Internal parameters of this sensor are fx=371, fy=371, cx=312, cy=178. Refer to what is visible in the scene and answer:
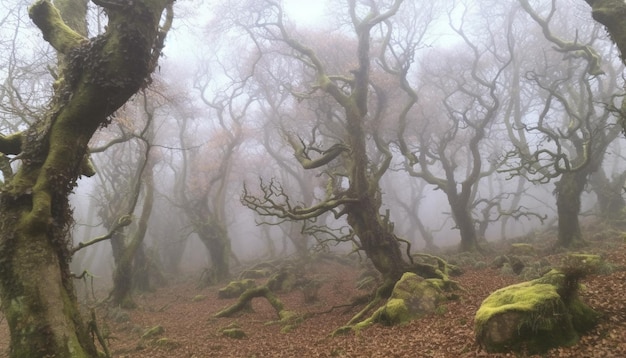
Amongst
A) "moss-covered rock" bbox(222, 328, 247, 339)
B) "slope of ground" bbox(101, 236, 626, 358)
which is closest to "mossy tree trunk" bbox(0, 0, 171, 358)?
"slope of ground" bbox(101, 236, 626, 358)

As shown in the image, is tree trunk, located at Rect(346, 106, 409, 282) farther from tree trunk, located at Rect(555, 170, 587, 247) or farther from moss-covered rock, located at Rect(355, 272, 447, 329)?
tree trunk, located at Rect(555, 170, 587, 247)

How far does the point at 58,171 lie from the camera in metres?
5.44

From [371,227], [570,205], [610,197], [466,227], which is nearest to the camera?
[371,227]

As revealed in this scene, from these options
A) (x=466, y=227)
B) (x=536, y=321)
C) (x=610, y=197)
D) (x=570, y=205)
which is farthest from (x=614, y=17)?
(x=610, y=197)

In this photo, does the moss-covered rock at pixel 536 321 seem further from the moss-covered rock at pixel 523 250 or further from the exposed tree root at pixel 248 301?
the moss-covered rock at pixel 523 250

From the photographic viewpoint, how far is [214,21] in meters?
20.2

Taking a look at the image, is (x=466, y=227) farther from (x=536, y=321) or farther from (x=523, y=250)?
(x=536, y=321)

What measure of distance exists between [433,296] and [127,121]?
12536 millimetres

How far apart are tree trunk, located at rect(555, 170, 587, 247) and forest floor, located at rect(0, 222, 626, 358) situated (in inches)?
28.4

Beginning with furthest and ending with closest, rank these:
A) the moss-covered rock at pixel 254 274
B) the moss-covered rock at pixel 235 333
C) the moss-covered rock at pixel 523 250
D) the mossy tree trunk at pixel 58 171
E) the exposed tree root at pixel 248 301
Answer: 1. the moss-covered rock at pixel 254 274
2. the moss-covered rock at pixel 523 250
3. the exposed tree root at pixel 248 301
4. the moss-covered rock at pixel 235 333
5. the mossy tree trunk at pixel 58 171

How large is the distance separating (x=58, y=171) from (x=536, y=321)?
747 centimetres

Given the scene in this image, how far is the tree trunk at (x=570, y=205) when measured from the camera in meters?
14.4

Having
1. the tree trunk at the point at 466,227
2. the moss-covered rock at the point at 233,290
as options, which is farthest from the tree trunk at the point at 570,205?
the moss-covered rock at the point at 233,290

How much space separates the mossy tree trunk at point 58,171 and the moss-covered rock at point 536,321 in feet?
19.7
